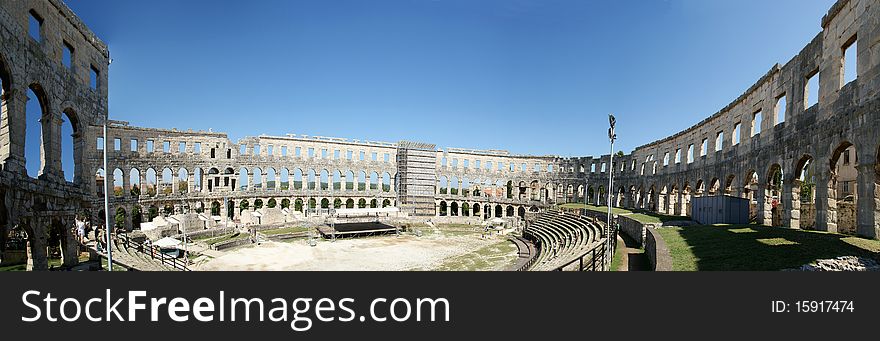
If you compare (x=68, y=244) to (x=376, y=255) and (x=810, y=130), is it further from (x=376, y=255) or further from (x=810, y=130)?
(x=810, y=130)

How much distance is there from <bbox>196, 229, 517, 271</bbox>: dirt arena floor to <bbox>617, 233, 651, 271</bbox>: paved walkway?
600cm

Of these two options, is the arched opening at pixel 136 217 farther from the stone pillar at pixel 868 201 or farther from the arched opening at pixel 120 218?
the stone pillar at pixel 868 201

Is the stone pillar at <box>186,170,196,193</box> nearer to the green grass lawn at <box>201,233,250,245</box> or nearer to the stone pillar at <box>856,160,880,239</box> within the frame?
the green grass lawn at <box>201,233,250,245</box>

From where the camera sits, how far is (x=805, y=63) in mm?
14492

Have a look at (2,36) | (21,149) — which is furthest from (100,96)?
(2,36)

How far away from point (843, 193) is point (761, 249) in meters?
21.2

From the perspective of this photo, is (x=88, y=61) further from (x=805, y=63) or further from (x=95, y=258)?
(x=805, y=63)

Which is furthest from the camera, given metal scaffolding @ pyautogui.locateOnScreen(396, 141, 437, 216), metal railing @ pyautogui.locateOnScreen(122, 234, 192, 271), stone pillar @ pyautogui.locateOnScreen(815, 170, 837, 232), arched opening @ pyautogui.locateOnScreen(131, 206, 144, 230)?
metal scaffolding @ pyautogui.locateOnScreen(396, 141, 437, 216)

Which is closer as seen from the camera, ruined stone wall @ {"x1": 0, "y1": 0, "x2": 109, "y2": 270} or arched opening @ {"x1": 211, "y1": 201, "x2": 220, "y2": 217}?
ruined stone wall @ {"x1": 0, "y1": 0, "x2": 109, "y2": 270}

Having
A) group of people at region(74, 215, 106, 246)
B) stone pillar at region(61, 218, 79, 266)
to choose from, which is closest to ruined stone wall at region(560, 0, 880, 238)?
stone pillar at region(61, 218, 79, 266)

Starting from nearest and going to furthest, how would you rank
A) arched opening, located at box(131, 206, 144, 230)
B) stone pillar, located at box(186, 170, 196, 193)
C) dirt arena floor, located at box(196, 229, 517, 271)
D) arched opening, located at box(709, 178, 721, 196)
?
dirt arena floor, located at box(196, 229, 517, 271), arched opening, located at box(709, 178, 721, 196), arched opening, located at box(131, 206, 144, 230), stone pillar, located at box(186, 170, 196, 193)

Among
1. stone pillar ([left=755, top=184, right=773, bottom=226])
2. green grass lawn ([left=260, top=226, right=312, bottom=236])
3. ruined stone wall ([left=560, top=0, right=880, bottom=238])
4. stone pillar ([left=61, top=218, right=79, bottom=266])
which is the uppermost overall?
ruined stone wall ([left=560, top=0, right=880, bottom=238])

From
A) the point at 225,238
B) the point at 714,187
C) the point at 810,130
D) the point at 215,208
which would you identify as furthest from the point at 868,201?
the point at 215,208

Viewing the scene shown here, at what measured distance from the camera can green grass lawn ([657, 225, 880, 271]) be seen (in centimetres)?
853
